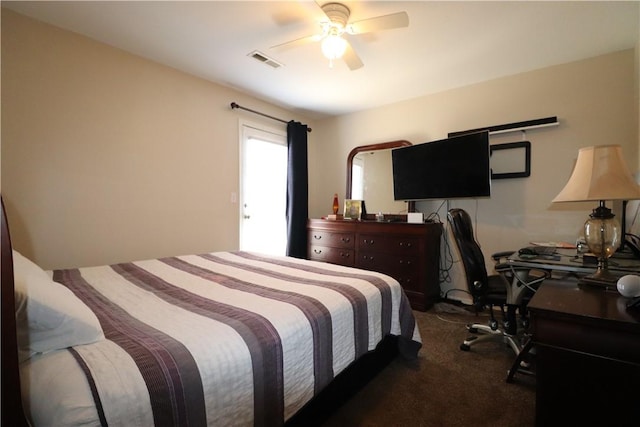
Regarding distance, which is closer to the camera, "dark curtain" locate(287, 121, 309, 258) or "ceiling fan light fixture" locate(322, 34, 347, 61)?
"ceiling fan light fixture" locate(322, 34, 347, 61)

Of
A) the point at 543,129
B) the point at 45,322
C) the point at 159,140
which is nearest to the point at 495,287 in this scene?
the point at 543,129

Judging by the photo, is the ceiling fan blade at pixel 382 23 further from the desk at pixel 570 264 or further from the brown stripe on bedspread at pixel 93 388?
the brown stripe on bedspread at pixel 93 388

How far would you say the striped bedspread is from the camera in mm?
789

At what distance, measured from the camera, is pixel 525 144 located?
2820 mm

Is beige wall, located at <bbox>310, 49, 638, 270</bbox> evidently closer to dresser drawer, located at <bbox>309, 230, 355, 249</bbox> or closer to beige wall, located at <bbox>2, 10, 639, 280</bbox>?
beige wall, located at <bbox>2, 10, 639, 280</bbox>

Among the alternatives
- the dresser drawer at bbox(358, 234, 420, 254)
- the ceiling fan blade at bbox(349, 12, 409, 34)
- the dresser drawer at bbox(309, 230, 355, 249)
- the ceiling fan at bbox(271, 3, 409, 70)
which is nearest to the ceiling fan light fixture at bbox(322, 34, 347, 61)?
the ceiling fan at bbox(271, 3, 409, 70)

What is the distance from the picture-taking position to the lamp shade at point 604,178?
4.00 feet

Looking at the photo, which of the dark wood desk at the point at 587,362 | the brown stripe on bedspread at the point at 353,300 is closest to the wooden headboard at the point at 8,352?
the brown stripe on bedspread at the point at 353,300

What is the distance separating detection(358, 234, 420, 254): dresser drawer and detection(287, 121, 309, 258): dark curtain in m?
0.92

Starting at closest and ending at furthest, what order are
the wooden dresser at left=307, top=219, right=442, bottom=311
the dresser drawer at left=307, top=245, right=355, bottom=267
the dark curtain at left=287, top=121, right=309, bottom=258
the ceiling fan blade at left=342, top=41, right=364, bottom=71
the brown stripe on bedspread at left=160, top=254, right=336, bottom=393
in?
the brown stripe on bedspread at left=160, top=254, right=336, bottom=393 → the ceiling fan blade at left=342, top=41, right=364, bottom=71 → the wooden dresser at left=307, top=219, right=442, bottom=311 → the dresser drawer at left=307, top=245, right=355, bottom=267 → the dark curtain at left=287, top=121, right=309, bottom=258

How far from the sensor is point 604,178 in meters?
1.26

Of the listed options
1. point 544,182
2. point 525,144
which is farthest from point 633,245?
point 525,144

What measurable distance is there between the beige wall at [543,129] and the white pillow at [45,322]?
10.9 feet

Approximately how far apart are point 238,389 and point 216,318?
0.96ft
